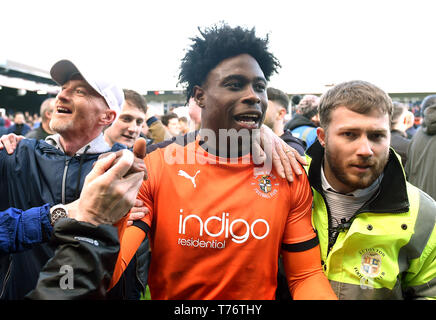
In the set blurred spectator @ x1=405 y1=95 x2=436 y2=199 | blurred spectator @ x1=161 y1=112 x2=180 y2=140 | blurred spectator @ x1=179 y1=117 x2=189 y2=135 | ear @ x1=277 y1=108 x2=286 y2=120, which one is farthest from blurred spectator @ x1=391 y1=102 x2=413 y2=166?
blurred spectator @ x1=179 y1=117 x2=189 y2=135

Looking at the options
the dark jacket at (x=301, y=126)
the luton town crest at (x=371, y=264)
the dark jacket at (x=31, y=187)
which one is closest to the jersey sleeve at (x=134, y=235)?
the dark jacket at (x=31, y=187)

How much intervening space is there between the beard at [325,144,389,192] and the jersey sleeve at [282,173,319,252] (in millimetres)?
201

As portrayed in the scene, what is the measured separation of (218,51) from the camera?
1925mm

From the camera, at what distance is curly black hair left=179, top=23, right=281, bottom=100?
6.31ft

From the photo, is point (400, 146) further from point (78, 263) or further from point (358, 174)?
point (78, 263)

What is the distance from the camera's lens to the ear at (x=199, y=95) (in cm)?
196

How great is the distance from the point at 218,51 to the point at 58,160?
1280 mm

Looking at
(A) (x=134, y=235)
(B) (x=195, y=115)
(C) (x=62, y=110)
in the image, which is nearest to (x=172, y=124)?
(B) (x=195, y=115)

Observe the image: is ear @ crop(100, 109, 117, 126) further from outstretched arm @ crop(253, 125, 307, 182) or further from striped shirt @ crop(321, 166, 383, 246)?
striped shirt @ crop(321, 166, 383, 246)

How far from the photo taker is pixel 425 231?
1.55m

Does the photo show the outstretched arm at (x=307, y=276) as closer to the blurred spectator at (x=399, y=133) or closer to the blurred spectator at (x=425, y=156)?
the blurred spectator at (x=425, y=156)

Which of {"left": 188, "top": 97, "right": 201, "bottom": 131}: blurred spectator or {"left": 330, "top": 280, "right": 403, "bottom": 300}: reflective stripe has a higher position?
{"left": 188, "top": 97, "right": 201, "bottom": 131}: blurred spectator

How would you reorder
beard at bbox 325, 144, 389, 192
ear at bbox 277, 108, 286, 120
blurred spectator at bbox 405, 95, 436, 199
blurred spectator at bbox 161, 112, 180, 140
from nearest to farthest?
beard at bbox 325, 144, 389, 192 < blurred spectator at bbox 405, 95, 436, 199 < ear at bbox 277, 108, 286, 120 < blurred spectator at bbox 161, 112, 180, 140

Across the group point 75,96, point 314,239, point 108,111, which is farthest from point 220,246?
point 75,96
